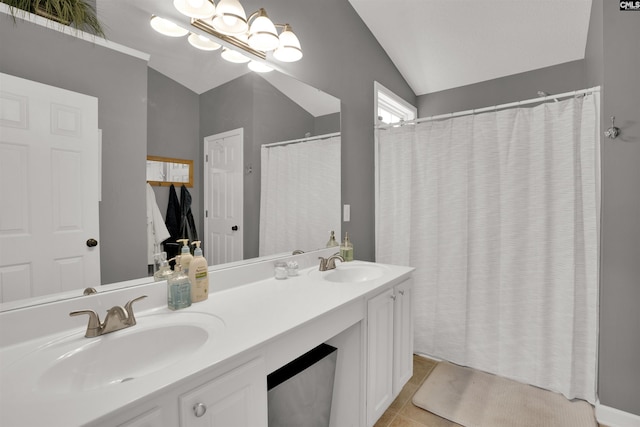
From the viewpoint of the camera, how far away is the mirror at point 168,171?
4.07 feet

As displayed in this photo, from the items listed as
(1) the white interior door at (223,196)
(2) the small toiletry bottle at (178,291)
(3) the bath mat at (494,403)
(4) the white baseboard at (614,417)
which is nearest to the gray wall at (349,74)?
(1) the white interior door at (223,196)

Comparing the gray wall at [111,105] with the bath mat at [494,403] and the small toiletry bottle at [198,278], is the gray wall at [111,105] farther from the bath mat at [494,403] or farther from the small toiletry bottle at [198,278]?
the bath mat at [494,403]

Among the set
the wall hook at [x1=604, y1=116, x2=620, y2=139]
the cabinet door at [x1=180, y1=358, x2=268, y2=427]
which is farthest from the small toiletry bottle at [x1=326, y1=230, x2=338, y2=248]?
the wall hook at [x1=604, y1=116, x2=620, y2=139]

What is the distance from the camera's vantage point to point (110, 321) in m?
0.97

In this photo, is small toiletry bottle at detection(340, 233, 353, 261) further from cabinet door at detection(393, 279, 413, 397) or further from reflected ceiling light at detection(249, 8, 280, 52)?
reflected ceiling light at detection(249, 8, 280, 52)

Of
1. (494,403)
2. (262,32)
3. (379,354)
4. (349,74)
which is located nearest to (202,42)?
(262,32)

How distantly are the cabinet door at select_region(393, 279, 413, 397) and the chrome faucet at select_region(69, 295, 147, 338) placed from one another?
1243 mm

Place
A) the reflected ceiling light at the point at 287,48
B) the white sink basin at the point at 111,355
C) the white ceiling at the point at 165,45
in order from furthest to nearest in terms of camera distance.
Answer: the reflected ceiling light at the point at 287,48 < the white ceiling at the point at 165,45 < the white sink basin at the point at 111,355

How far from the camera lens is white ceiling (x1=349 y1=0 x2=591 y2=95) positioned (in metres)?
2.19

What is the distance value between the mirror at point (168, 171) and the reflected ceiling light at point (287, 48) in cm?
83

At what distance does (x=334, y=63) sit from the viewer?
221 centimetres

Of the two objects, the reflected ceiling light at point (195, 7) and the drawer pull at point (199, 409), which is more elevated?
the reflected ceiling light at point (195, 7)

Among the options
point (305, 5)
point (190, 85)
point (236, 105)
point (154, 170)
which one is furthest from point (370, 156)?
point (154, 170)

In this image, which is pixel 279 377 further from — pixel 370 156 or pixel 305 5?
pixel 305 5
